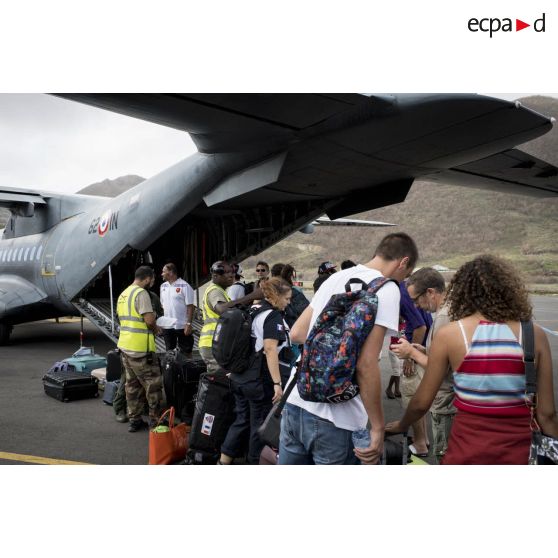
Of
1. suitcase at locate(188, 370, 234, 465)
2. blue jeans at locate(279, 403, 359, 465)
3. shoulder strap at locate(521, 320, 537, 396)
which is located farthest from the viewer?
suitcase at locate(188, 370, 234, 465)

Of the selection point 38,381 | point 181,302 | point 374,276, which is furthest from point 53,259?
point 374,276

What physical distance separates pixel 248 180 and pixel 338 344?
496cm

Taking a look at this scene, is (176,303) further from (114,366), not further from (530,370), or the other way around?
(530,370)

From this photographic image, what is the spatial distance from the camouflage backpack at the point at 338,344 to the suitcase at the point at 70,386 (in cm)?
561

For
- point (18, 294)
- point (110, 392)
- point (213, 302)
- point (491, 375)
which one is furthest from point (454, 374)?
point (18, 294)

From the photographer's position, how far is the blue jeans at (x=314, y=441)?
243cm

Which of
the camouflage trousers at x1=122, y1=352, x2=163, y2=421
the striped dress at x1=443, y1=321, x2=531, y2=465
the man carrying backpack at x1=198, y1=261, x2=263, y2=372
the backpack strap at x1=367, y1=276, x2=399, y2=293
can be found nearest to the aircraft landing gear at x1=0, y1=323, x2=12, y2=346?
the camouflage trousers at x1=122, y1=352, x2=163, y2=421

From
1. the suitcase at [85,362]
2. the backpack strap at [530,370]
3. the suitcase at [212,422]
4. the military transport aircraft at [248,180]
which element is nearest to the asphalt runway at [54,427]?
the suitcase at [85,362]

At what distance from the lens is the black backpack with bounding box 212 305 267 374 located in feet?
13.5

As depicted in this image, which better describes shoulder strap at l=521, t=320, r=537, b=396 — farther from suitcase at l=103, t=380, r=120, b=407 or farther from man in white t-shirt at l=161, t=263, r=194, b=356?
suitcase at l=103, t=380, r=120, b=407

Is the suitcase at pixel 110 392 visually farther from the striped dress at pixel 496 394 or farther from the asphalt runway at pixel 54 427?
the striped dress at pixel 496 394

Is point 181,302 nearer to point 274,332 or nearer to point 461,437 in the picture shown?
point 274,332

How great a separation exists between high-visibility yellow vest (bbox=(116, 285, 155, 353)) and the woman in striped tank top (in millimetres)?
3859

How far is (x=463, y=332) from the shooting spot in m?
2.29
